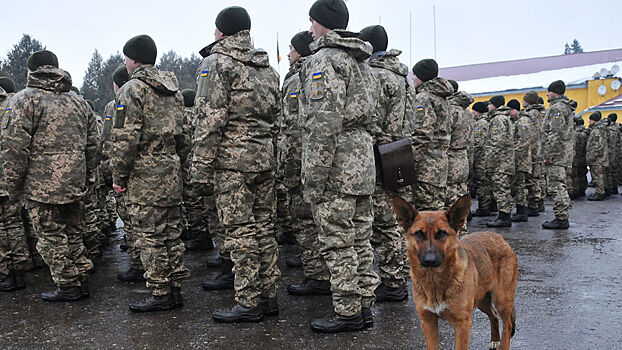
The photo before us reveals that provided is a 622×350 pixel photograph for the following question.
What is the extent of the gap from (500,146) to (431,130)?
4168mm

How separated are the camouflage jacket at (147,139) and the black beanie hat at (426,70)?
9.76 ft

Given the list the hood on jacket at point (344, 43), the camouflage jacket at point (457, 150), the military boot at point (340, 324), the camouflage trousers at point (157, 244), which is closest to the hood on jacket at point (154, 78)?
the camouflage trousers at point (157, 244)

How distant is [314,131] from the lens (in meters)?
3.91

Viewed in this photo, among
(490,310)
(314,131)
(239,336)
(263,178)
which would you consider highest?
(314,131)

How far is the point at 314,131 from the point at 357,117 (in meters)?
0.39

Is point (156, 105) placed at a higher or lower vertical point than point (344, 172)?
higher

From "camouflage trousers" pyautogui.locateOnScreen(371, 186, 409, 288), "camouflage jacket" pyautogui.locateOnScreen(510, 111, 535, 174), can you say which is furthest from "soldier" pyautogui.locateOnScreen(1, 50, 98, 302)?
"camouflage jacket" pyautogui.locateOnScreen(510, 111, 535, 174)

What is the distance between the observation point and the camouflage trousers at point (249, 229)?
428 cm

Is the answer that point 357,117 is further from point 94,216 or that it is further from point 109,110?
point 94,216

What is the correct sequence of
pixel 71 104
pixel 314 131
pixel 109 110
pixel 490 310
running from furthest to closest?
1. pixel 109 110
2. pixel 71 104
3. pixel 314 131
4. pixel 490 310

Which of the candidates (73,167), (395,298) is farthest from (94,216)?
(395,298)

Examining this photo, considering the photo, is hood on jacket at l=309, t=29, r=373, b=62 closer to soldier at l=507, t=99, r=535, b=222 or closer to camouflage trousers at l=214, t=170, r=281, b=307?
camouflage trousers at l=214, t=170, r=281, b=307

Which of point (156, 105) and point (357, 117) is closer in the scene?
point (357, 117)

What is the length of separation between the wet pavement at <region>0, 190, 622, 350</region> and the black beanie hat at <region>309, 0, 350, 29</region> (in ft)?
8.12
